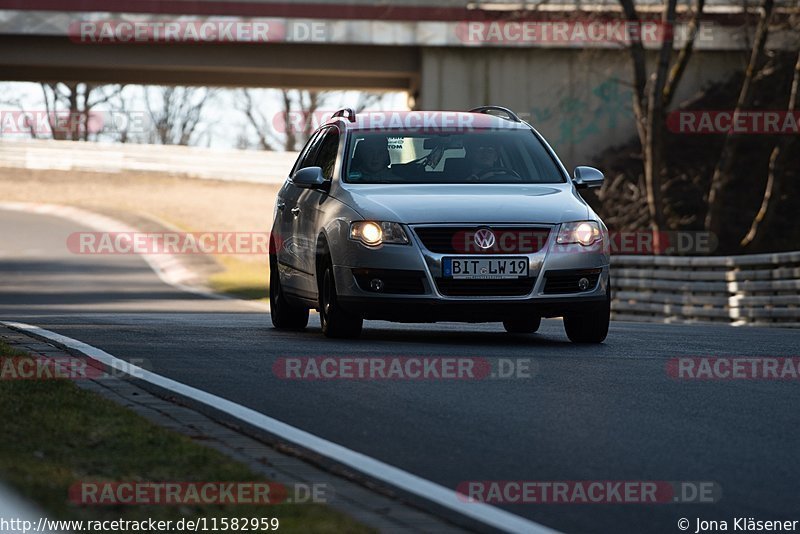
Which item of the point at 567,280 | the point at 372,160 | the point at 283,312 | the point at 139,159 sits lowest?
the point at 139,159

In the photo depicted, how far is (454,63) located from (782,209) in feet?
30.9

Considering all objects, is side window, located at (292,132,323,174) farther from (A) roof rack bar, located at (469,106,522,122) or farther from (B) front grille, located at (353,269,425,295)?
(B) front grille, located at (353,269,425,295)

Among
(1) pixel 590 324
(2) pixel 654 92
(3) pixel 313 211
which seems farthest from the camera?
(2) pixel 654 92

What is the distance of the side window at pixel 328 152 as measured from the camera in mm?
13484

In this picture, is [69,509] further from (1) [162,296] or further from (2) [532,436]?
(1) [162,296]

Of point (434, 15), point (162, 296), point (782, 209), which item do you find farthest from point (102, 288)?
point (782, 209)

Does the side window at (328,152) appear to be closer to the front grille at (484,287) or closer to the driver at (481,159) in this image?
the driver at (481,159)

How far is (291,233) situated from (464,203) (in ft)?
7.55

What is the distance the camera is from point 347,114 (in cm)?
1409

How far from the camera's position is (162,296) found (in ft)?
102

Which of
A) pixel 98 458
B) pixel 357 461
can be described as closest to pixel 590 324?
pixel 357 461

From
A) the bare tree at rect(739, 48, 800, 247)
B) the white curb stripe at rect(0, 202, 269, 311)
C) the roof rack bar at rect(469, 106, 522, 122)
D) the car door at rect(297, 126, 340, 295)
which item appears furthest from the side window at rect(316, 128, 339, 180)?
the bare tree at rect(739, 48, 800, 247)

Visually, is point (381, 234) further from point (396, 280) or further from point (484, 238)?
point (484, 238)

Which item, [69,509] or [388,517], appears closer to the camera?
[69,509]
